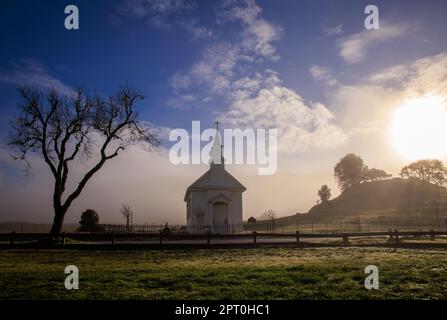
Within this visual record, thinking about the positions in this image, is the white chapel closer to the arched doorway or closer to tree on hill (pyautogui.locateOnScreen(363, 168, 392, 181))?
the arched doorway

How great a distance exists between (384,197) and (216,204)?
295 feet

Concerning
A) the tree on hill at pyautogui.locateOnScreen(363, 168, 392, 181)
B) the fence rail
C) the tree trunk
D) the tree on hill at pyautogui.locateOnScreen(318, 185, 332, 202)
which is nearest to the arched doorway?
the fence rail

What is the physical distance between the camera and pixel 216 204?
4172 cm

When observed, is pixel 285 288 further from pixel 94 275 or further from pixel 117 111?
pixel 117 111

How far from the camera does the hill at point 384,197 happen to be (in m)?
103

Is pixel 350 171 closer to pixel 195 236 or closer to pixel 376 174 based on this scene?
pixel 376 174

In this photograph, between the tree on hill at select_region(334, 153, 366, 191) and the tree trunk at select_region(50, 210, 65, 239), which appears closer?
the tree trunk at select_region(50, 210, 65, 239)

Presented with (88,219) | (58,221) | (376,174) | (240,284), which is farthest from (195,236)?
(376,174)

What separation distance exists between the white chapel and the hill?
224 ft

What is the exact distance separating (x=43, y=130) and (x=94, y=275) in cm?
2116

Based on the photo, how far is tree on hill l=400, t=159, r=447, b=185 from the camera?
110125 millimetres

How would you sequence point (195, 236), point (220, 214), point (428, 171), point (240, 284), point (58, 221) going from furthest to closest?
1. point (428, 171)
2. point (220, 214)
3. point (58, 221)
4. point (195, 236)
5. point (240, 284)

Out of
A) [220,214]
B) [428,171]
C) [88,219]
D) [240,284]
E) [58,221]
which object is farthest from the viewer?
[428,171]

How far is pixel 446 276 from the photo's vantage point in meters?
10.1
